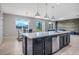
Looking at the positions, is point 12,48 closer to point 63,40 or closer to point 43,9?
point 43,9

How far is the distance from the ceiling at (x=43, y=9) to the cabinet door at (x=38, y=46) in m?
0.63

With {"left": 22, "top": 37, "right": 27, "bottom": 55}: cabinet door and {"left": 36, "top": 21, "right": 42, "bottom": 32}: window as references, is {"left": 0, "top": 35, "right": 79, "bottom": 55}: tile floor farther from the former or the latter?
{"left": 36, "top": 21, "right": 42, "bottom": 32}: window

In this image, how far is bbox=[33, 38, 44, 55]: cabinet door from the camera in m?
2.61

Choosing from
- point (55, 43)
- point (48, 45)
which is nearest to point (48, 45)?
point (48, 45)

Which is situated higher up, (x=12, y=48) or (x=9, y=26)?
(x=9, y=26)

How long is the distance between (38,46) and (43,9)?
0.95m

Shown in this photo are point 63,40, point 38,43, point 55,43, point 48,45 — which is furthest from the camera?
point 63,40

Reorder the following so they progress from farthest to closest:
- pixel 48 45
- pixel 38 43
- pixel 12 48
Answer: pixel 48 45, pixel 38 43, pixel 12 48

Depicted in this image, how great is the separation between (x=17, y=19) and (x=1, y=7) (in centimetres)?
49

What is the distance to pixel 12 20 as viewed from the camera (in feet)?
8.68

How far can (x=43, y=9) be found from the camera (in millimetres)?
2666

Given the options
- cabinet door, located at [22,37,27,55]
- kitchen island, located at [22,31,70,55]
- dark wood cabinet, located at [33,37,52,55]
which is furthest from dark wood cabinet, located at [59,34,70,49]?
cabinet door, located at [22,37,27,55]
